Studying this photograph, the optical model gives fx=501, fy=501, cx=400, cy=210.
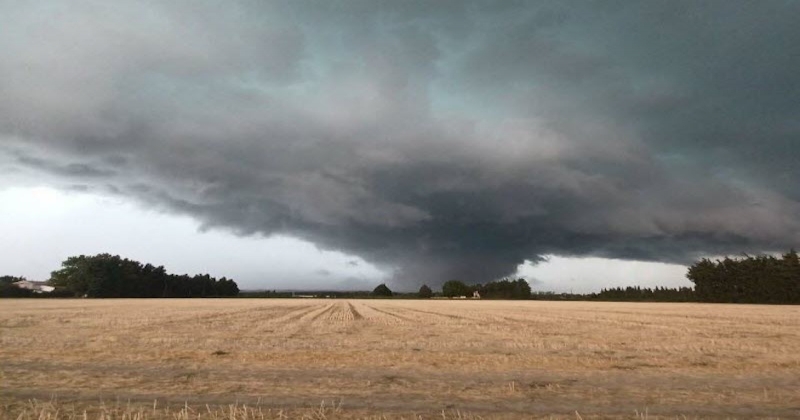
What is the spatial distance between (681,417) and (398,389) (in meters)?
6.77

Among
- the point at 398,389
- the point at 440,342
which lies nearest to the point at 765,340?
the point at 440,342

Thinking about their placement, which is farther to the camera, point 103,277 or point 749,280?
point 103,277

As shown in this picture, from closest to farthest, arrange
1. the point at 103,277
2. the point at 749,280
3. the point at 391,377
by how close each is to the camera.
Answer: the point at 391,377
the point at 749,280
the point at 103,277

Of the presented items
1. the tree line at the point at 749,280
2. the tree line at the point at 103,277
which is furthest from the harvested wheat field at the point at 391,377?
the tree line at the point at 103,277

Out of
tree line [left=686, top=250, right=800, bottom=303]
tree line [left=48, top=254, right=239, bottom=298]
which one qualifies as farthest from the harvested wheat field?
tree line [left=48, top=254, right=239, bottom=298]

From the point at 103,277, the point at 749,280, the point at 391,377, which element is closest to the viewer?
the point at 391,377

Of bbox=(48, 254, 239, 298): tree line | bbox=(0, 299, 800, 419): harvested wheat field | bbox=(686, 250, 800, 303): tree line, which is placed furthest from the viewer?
bbox=(48, 254, 239, 298): tree line

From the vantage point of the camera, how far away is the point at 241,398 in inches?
492

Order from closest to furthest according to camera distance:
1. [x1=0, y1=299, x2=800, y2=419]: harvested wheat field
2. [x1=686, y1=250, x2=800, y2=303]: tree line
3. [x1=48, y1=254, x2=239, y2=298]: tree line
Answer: [x1=0, y1=299, x2=800, y2=419]: harvested wheat field < [x1=686, y1=250, x2=800, y2=303]: tree line < [x1=48, y1=254, x2=239, y2=298]: tree line

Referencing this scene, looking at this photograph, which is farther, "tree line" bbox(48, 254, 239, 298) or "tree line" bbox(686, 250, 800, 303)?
"tree line" bbox(48, 254, 239, 298)

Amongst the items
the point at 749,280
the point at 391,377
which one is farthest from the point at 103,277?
the point at 749,280

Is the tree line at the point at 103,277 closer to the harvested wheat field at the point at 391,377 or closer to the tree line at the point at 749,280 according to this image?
the harvested wheat field at the point at 391,377

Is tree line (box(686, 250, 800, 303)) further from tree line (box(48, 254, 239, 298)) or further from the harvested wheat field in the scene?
tree line (box(48, 254, 239, 298))

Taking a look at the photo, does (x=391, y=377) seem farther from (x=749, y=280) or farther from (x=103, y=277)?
(x=103, y=277)
